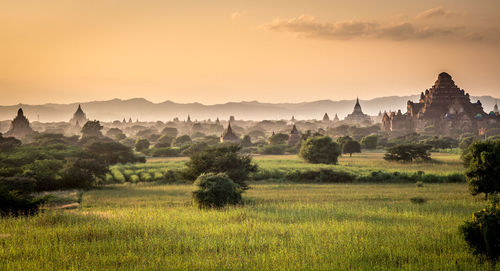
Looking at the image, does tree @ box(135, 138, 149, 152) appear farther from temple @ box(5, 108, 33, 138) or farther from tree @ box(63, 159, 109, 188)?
temple @ box(5, 108, 33, 138)

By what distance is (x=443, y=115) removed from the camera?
128 metres

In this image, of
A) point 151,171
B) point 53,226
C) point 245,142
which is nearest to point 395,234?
point 53,226

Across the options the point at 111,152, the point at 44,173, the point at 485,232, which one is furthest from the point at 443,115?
the point at 485,232

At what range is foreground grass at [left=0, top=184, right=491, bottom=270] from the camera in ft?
30.4

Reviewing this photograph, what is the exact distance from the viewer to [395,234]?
1220 centimetres

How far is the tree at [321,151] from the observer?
2029 inches

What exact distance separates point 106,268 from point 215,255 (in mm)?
2598

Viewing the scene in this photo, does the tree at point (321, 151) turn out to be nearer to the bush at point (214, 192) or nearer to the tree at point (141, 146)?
the bush at point (214, 192)

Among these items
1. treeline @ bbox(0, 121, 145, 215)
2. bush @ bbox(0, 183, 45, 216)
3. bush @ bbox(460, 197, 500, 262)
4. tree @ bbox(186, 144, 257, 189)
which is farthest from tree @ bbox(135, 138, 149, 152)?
bush @ bbox(460, 197, 500, 262)

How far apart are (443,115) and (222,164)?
120 metres

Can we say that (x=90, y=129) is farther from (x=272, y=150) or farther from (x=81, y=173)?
(x=81, y=173)

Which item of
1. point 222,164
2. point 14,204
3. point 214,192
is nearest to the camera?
point 14,204

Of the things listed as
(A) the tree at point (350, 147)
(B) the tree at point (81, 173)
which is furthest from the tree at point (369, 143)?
(B) the tree at point (81, 173)

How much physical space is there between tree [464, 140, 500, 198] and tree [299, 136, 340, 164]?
2847 centimetres
